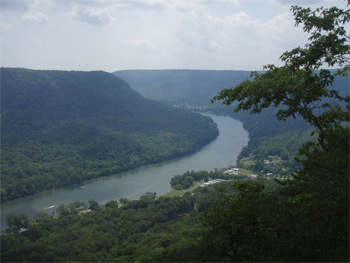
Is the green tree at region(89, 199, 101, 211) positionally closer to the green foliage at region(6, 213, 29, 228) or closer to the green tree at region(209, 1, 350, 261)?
the green foliage at region(6, 213, 29, 228)

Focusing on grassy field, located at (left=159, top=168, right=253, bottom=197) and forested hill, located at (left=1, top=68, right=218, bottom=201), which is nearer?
grassy field, located at (left=159, top=168, right=253, bottom=197)

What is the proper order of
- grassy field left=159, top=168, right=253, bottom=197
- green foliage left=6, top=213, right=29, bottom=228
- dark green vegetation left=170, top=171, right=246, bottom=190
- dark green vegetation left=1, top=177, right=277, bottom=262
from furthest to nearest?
dark green vegetation left=170, top=171, right=246, bottom=190 → grassy field left=159, top=168, right=253, bottom=197 → green foliage left=6, top=213, right=29, bottom=228 → dark green vegetation left=1, top=177, right=277, bottom=262

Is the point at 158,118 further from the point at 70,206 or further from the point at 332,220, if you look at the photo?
the point at 332,220

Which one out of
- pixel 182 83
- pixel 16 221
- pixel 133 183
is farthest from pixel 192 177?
Result: pixel 182 83

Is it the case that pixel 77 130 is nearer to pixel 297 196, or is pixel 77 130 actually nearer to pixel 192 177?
pixel 192 177

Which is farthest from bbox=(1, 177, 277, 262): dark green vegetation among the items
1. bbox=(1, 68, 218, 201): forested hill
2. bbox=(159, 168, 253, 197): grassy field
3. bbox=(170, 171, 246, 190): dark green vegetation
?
bbox=(1, 68, 218, 201): forested hill

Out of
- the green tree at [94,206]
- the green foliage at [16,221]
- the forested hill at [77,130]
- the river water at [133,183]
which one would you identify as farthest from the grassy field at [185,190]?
the green foliage at [16,221]

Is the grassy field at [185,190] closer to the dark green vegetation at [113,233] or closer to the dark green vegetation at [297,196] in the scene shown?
the dark green vegetation at [113,233]
